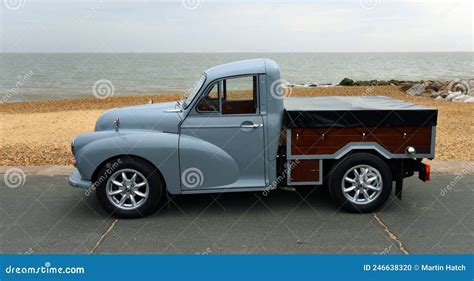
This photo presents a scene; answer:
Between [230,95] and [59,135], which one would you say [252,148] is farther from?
[59,135]

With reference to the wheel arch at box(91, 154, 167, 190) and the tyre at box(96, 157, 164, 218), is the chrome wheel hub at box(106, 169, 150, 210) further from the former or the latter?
the wheel arch at box(91, 154, 167, 190)

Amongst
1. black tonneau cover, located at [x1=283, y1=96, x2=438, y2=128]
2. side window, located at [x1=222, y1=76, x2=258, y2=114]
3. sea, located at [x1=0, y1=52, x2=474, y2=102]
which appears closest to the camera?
black tonneau cover, located at [x1=283, y1=96, x2=438, y2=128]

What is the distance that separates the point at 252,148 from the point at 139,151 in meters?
1.32

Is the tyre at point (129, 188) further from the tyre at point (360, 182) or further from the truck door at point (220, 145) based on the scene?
the tyre at point (360, 182)

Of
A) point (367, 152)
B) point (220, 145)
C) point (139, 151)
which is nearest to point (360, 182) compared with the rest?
point (367, 152)

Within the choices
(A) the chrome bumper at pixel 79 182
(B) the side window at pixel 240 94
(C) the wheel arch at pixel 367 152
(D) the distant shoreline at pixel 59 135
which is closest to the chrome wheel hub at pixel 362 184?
(C) the wheel arch at pixel 367 152

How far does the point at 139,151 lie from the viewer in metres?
5.57

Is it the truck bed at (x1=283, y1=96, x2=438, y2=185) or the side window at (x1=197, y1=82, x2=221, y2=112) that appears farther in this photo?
the side window at (x1=197, y1=82, x2=221, y2=112)

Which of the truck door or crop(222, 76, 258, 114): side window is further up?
crop(222, 76, 258, 114): side window

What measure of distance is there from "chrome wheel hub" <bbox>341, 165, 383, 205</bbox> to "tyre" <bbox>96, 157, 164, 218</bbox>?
223 centimetres

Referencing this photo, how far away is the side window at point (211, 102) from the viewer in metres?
5.75

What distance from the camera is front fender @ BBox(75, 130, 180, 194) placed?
219 inches

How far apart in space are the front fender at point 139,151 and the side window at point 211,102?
47cm

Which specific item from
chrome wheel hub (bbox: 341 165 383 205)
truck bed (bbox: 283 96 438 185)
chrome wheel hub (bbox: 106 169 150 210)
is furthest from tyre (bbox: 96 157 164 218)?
chrome wheel hub (bbox: 341 165 383 205)
